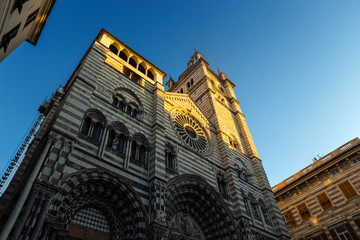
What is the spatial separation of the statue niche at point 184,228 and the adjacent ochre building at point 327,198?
41.5 ft

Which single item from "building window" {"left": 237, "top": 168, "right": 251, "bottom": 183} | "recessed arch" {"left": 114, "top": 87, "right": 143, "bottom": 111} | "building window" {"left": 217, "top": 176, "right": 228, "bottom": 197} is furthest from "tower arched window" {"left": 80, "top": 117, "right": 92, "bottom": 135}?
"building window" {"left": 237, "top": 168, "right": 251, "bottom": 183}

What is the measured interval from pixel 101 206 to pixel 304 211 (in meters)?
20.0

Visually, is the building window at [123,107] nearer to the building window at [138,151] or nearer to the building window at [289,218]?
the building window at [138,151]

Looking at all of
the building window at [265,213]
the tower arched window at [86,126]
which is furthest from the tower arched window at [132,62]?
the building window at [265,213]

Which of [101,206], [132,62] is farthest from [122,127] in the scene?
[132,62]

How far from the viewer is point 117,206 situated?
10969 millimetres

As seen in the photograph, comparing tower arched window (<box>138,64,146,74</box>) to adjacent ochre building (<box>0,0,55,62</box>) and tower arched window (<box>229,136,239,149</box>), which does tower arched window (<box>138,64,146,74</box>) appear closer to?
adjacent ochre building (<box>0,0,55,62</box>)

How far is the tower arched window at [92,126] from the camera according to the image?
12.1m

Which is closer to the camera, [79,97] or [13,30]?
[13,30]

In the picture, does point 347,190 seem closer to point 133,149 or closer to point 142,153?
point 142,153

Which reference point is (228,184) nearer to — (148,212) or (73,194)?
(148,212)

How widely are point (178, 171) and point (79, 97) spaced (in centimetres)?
705

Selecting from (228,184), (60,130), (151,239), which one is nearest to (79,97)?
(60,130)

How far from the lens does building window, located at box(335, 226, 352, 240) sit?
62.7 ft
